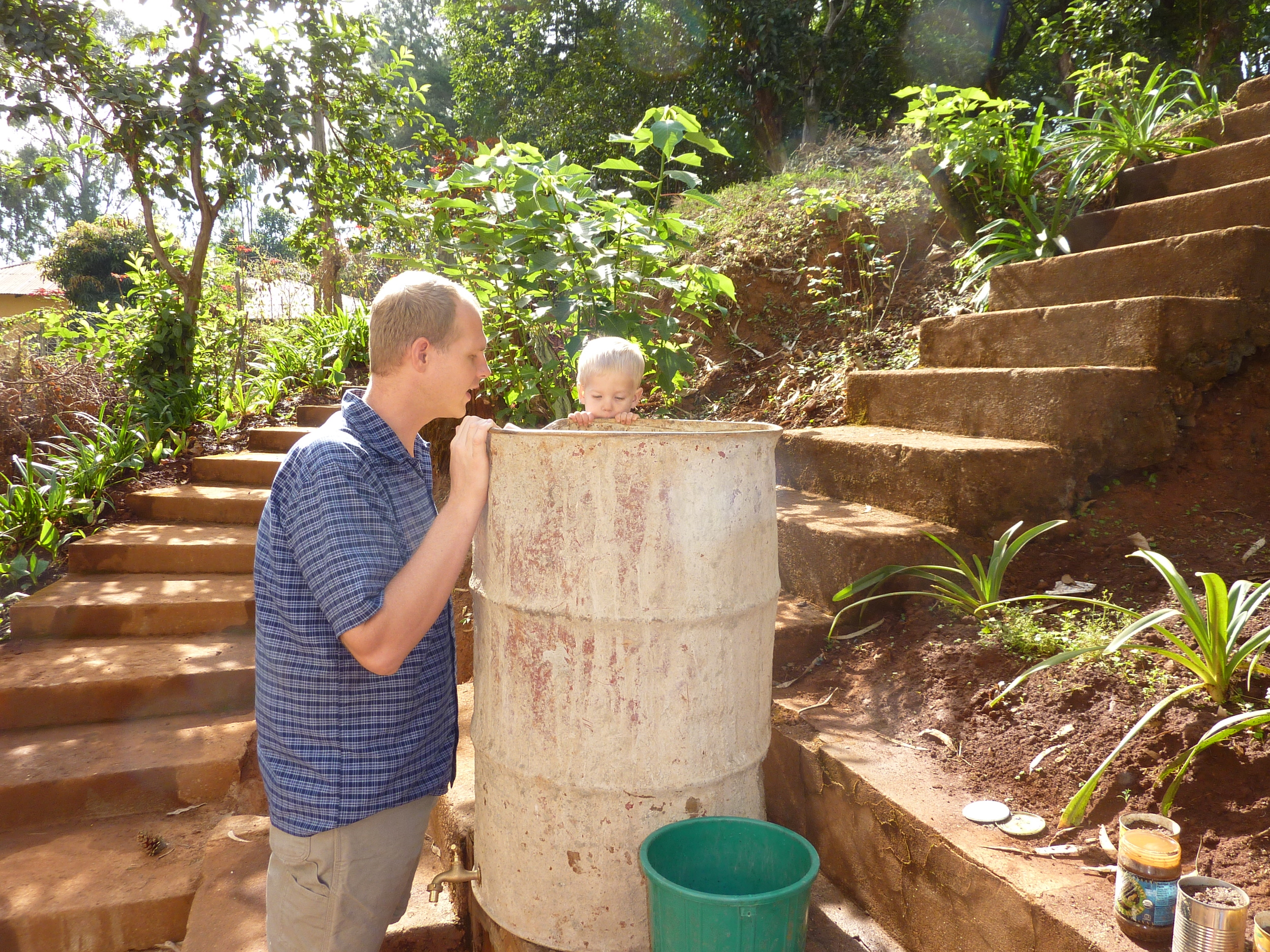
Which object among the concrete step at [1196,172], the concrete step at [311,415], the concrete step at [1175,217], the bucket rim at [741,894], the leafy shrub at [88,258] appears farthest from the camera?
the leafy shrub at [88,258]

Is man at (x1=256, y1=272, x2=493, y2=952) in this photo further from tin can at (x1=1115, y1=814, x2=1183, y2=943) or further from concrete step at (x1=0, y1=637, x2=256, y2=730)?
concrete step at (x1=0, y1=637, x2=256, y2=730)

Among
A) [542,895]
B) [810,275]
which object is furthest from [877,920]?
[810,275]

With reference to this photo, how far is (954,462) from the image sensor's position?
2.73 m

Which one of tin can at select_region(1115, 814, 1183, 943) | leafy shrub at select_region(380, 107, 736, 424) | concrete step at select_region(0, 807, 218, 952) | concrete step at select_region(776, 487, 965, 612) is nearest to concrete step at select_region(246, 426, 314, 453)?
leafy shrub at select_region(380, 107, 736, 424)

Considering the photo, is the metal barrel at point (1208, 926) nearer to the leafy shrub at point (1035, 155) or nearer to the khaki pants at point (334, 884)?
the khaki pants at point (334, 884)

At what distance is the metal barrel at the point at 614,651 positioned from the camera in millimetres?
1567

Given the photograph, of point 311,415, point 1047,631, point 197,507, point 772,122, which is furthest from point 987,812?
point 772,122

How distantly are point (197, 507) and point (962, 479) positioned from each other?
189 inches

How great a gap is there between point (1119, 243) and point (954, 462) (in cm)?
186

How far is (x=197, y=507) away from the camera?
17.4 feet

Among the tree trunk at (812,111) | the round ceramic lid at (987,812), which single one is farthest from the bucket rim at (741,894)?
the tree trunk at (812,111)

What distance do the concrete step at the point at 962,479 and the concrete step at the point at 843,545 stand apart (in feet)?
0.22

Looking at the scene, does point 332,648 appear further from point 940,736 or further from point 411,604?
point 940,736

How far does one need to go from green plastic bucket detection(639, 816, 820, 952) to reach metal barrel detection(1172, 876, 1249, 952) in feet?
1.85
